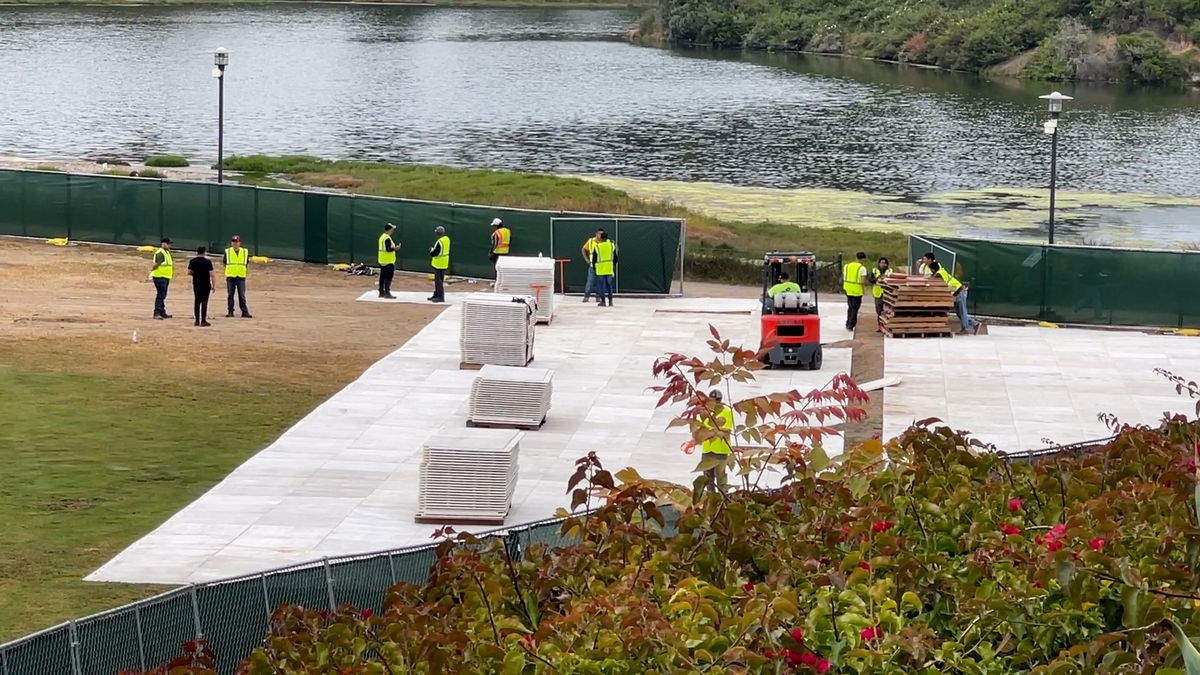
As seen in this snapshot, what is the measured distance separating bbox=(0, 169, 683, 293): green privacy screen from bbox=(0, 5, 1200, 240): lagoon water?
3058cm

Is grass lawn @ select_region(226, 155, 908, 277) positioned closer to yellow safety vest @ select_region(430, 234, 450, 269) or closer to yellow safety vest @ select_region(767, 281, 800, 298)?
yellow safety vest @ select_region(430, 234, 450, 269)

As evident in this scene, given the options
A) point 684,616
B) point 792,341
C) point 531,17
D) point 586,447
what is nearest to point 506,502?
point 586,447

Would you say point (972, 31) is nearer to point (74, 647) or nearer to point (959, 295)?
point (959, 295)

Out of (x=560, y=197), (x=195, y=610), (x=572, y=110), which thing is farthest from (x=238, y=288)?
(x=572, y=110)

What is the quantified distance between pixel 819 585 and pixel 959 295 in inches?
1142

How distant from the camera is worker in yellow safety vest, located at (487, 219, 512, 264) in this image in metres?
43.2

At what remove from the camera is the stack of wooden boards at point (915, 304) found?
3838 cm

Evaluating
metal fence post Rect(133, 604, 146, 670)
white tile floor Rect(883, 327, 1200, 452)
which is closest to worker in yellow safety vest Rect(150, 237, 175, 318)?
white tile floor Rect(883, 327, 1200, 452)

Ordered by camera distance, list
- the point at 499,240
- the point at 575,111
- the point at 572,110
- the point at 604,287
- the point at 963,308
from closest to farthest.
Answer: the point at 963,308, the point at 604,287, the point at 499,240, the point at 575,111, the point at 572,110

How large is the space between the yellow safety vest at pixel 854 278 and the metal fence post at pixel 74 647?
2519 cm

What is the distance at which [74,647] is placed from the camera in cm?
1503

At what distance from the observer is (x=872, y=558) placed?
11.6m

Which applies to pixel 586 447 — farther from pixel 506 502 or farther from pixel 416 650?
pixel 416 650

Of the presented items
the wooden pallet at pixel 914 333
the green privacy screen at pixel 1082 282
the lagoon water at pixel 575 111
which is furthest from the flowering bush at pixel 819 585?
the lagoon water at pixel 575 111
